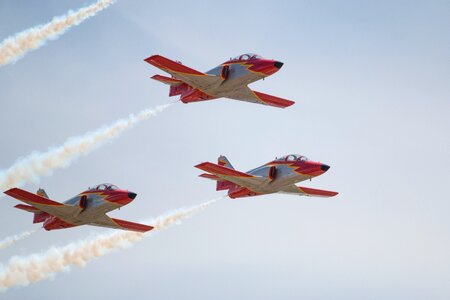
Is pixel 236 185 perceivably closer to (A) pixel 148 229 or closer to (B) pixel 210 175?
(B) pixel 210 175

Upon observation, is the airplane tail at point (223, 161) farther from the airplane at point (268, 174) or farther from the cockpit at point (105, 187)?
the cockpit at point (105, 187)

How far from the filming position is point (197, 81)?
9038 centimetres

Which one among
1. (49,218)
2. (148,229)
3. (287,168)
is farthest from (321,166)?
(49,218)

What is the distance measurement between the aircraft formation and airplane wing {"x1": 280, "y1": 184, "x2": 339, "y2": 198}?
2642 millimetres

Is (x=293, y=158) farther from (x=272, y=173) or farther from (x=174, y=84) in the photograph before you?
(x=174, y=84)

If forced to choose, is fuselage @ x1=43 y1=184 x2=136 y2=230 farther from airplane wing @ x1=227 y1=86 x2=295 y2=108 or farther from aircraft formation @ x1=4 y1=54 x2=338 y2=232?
airplane wing @ x1=227 y1=86 x2=295 y2=108

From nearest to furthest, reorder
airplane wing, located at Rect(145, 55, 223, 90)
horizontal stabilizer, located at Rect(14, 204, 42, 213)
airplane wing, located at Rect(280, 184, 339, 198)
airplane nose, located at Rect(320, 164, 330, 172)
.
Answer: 1. airplane wing, located at Rect(145, 55, 223, 90)
2. airplane nose, located at Rect(320, 164, 330, 172)
3. horizontal stabilizer, located at Rect(14, 204, 42, 213)
4. airplane wing, located at Rect(280, 184, 339, 198)

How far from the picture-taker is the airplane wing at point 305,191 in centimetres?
9875

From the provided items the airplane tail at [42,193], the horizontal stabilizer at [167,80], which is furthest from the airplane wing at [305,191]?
the airplane tail at [42,193]

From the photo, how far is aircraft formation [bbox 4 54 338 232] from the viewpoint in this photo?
8819 centimetres

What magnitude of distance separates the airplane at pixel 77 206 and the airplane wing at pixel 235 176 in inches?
299

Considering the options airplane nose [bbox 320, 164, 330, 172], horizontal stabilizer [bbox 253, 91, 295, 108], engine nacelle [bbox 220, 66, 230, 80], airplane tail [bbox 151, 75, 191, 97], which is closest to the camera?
engine nacelle [bbox 220, 66, 230, 80]

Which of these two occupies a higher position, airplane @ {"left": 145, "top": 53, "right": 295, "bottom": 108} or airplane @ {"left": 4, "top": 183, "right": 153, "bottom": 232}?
airplane @ {"left": 145, "top": 53, "right": 295, "bottom": 108}

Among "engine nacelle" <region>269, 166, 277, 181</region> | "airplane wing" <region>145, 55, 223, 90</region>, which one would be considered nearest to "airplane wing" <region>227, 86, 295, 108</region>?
"airplane wing" <region>145, 55, 223, 90</region>
